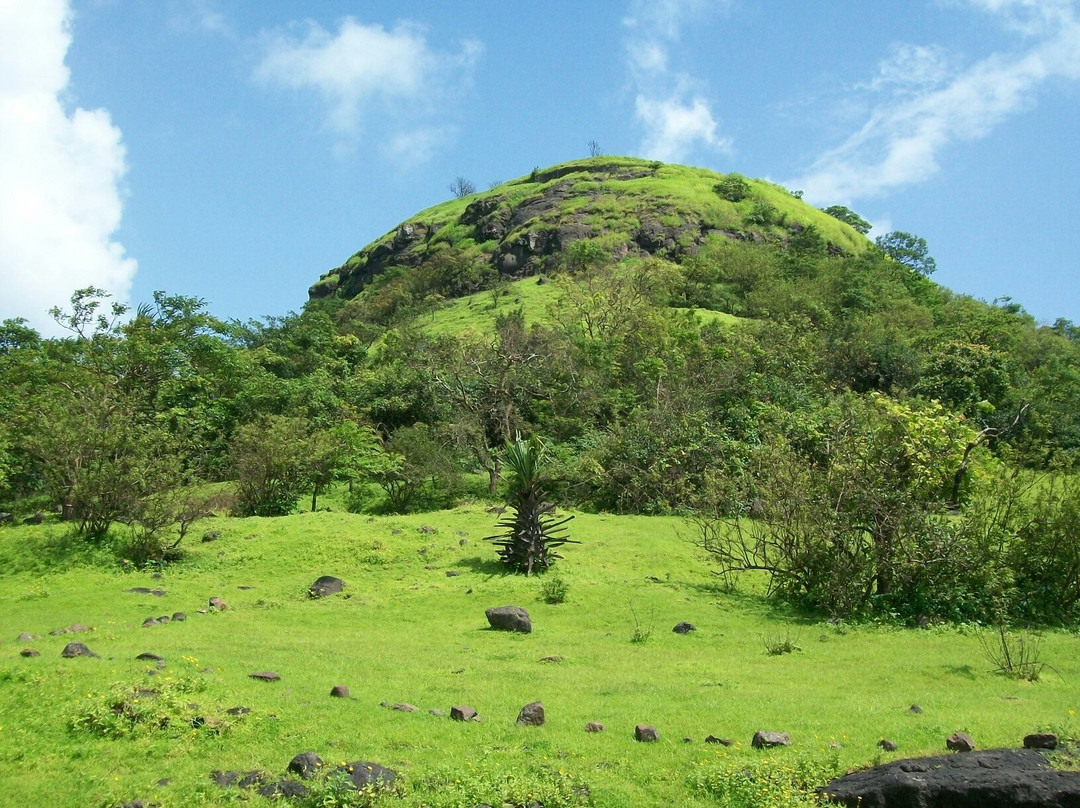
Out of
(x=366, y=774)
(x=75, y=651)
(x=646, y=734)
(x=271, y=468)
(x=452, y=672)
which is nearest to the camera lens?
(x=366, y=774)

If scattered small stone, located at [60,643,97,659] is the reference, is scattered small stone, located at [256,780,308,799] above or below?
below

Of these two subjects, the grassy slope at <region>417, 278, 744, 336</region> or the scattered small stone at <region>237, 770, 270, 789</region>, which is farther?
the grassy slope at <region>417, 278, 744, 336</region>

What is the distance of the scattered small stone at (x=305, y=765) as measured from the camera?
285 inches

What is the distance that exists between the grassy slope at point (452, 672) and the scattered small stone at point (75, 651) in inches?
10.6

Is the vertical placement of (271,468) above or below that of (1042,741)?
above

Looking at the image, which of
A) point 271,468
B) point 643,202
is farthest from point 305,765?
point 643,202

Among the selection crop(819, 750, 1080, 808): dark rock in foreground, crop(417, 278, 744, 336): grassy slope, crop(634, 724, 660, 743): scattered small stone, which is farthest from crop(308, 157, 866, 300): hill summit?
crop(819, 750, 1080, 808): dark rock in foreground

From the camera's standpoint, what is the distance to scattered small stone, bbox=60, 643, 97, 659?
10.3 m

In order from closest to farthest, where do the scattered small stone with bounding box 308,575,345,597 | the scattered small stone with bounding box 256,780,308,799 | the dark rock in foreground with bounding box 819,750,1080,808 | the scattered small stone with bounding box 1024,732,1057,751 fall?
the dark rock in foreground with bounding box 819,750,1080,808 < the scattered small stone with bounding box 256,780,308,799 < the scattered small stone with bounding box 1024,732,1057,751 < the scattered small stone with bounding box 308,575,345,597

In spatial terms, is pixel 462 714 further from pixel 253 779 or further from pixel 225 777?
pixel 225 777

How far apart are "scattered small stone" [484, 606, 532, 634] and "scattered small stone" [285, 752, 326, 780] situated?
6.83 metres

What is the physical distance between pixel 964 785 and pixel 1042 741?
1148 millimetres

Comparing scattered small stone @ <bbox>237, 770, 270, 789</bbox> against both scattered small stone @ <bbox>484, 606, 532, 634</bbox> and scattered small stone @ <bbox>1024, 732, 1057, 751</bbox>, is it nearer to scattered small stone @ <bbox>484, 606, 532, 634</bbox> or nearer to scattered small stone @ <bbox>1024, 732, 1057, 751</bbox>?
scattered small stone @ <bbox>1024, 732, 1057, 751</bbox>

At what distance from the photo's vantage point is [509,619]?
46.3ft
